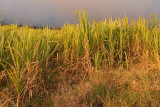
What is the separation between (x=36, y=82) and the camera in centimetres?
143

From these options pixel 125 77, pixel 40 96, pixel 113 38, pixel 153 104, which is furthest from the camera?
pixel 113 38

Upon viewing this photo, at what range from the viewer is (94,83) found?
4.66ft

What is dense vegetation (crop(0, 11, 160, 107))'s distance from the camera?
121 centimetres

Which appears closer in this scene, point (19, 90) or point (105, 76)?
point (19, 90)

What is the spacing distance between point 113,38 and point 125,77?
2.67ft

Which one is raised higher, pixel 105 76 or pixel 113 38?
pixel 113 38

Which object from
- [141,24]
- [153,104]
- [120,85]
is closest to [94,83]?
[120,85]

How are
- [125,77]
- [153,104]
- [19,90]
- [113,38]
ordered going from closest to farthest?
[153,104] < [19,90] < [125,77] < [113,38]

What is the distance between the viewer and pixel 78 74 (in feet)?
5.68

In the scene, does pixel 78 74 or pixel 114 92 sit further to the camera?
pixel 78 74

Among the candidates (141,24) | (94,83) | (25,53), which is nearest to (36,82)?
(25,53)

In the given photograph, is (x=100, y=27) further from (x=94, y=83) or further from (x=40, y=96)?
(x=40, y=96)

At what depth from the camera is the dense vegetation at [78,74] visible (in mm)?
1210

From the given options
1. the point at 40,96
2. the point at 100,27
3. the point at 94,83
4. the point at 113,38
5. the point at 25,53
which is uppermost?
the point at 100,27
